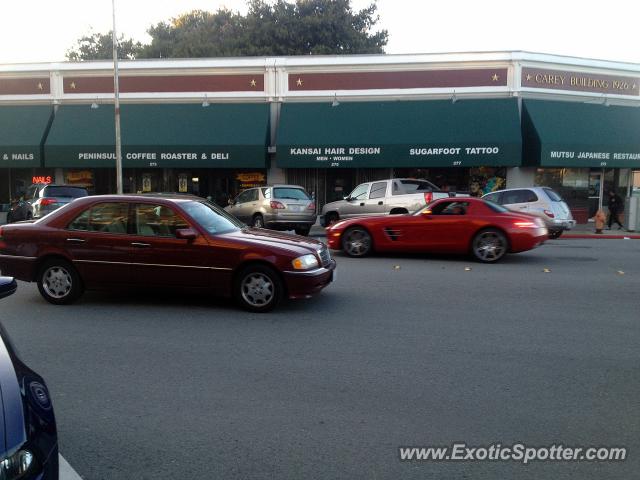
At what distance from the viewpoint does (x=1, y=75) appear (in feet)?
82.1

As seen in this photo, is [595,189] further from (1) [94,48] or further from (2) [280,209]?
(1) [94,48]

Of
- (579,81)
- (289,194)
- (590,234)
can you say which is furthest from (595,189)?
(289,194)

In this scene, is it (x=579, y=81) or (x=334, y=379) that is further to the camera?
(x=579, y=81)

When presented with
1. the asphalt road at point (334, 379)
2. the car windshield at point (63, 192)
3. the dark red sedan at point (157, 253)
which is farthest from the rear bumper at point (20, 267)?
the car windshield at point (63, 192)

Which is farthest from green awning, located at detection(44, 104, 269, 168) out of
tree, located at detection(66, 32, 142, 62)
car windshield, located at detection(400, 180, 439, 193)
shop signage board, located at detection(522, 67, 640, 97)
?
tree, located at detection(66, 32, 142, 62)

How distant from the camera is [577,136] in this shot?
21453 mm

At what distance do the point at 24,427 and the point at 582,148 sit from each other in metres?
22.4

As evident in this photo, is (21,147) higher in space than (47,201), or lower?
higher

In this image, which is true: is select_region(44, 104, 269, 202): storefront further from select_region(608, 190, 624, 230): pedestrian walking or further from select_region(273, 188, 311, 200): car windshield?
select_region(608, 190, 624, 230): pedestrian walking

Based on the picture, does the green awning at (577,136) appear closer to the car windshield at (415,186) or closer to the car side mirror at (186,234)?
the car windshield at (415,186)

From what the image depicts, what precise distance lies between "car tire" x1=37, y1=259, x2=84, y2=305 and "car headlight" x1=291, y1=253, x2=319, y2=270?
303 cm

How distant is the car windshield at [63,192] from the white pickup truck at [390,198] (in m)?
8.62

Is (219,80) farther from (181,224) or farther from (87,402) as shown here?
(87,402)

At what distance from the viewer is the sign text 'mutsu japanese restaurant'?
68.8 feet
